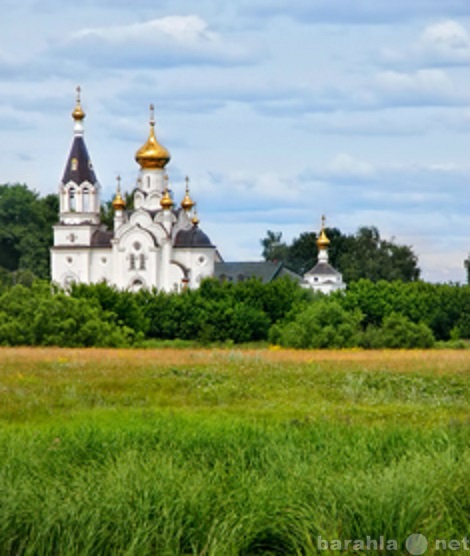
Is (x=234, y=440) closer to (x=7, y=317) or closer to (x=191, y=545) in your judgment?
(x=191, y=545)

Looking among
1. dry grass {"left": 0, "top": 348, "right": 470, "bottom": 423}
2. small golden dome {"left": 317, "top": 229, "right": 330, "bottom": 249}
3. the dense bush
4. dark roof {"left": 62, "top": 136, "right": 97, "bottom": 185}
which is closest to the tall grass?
dry grass {"left": 0, "top": 348, "right": 470, "bottom": 423}

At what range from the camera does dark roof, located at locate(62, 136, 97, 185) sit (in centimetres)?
8306

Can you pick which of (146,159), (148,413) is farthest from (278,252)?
(148,413)

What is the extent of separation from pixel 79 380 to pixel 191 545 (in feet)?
32.0

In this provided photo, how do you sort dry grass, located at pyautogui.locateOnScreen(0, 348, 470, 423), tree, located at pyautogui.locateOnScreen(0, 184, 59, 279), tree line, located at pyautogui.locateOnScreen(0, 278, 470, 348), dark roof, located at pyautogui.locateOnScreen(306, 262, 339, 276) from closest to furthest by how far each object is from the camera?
dry grass, located at pyautogui.locateOnScreen(0, 348, 470, 423) < tree line, located at pyautogui.locateOnScreen(0, 278, 470, 348) < dark roof, located at pyautogui.locateOnScreen(306, 262, 339, 276) < tree, located at pyautogui.locateOnScreen(0, 184, 59, 279)

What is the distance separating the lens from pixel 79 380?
63.5ft

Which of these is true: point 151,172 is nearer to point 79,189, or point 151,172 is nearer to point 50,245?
point 79,189

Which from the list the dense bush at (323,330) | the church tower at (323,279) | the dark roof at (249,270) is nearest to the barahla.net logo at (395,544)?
the dense bush at (323,330)

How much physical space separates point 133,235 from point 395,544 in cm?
7099

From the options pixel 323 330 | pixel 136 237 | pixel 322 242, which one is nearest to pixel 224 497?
pixel 323 330

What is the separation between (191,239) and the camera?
80.4 metres

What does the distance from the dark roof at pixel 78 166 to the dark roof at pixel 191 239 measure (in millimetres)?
7177

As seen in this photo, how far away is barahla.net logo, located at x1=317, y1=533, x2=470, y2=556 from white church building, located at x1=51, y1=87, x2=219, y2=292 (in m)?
68.8

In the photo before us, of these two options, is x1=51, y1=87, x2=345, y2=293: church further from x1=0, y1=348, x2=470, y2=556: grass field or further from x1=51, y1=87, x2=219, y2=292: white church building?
x1=0, y1=348, x2=470, y2=556: grass field
